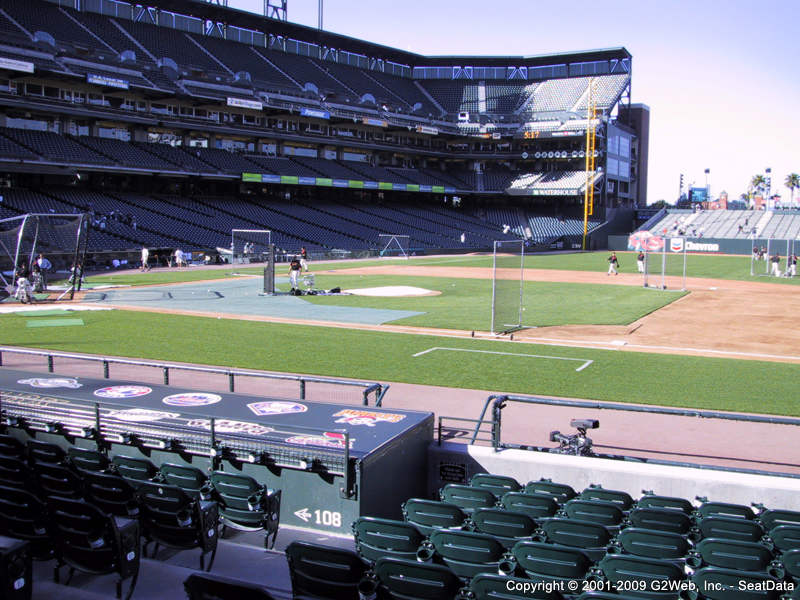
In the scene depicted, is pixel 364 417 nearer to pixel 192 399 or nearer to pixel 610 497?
pixel 192 399

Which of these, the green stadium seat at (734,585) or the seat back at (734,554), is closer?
the green stadium seat at (734,585)

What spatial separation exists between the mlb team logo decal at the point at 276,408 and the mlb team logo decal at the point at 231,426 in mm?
696

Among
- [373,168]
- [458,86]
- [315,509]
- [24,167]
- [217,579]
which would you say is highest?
[458,86]

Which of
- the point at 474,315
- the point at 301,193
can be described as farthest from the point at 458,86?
the point at 474,315

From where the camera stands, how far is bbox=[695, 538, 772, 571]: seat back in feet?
18.6

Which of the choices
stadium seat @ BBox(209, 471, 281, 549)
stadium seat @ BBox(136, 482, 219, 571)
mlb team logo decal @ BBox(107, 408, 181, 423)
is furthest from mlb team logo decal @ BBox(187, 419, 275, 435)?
stadium seat @ BBox(136, 482, 219, 571)

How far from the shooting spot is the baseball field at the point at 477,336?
16.7 m

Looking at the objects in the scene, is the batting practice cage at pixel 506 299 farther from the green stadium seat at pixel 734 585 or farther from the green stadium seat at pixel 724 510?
the green stadium seat at pixel 734 585

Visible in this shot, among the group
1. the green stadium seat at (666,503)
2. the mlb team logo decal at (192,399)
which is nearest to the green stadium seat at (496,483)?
the green stadium seat at (666,503)

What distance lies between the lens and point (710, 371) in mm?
18000

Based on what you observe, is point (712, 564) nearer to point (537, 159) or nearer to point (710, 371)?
point (710, 371)

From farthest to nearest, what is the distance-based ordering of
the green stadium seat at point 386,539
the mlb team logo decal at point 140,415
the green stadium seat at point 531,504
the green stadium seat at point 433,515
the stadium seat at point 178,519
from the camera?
the mlb team logo decal at point 140,415
the green stadium seat at point 531,504
the green stadium seat at point 433,515
the stadium seat at point 178,519
the green stadium seat at point 386,539

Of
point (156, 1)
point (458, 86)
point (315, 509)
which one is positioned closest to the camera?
point (315, 509)

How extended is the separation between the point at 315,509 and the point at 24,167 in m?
52.1
